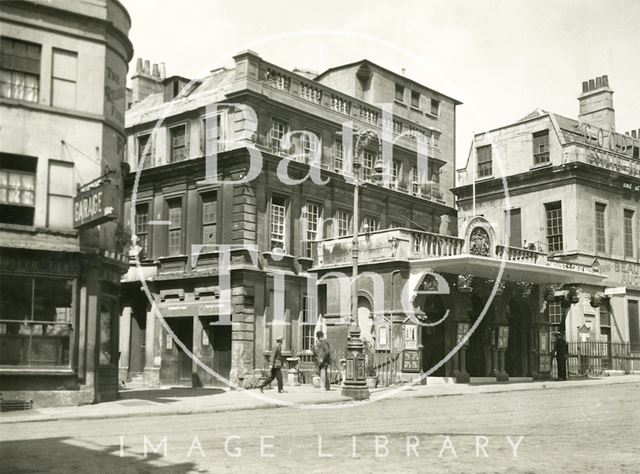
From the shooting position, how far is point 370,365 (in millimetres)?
25062

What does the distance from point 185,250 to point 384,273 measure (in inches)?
314

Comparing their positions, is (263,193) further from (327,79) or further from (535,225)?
(535,225)

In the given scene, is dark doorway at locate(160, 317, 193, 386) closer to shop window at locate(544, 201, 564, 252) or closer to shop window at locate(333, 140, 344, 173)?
shop window at locate(333, 140, 344, 173)

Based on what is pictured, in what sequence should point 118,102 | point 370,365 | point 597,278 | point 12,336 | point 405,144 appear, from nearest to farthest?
1. point 12,336
2. point 118,102
3. point 370,365
4. point 597,278
5. point 405,144

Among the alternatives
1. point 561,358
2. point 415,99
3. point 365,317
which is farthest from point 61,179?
point 415,99

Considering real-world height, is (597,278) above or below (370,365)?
above

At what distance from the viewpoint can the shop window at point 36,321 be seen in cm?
1728

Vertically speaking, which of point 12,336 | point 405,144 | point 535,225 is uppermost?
point 405,144

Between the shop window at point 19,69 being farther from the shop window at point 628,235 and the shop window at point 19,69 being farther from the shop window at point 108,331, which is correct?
the shop window at point 628,235

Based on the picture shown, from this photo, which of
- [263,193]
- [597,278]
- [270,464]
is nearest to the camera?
[270,464]

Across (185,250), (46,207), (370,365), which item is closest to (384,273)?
(370,365)

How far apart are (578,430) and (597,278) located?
1801cm

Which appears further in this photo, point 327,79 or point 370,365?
point 327,79

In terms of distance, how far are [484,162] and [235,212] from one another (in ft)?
56.8
